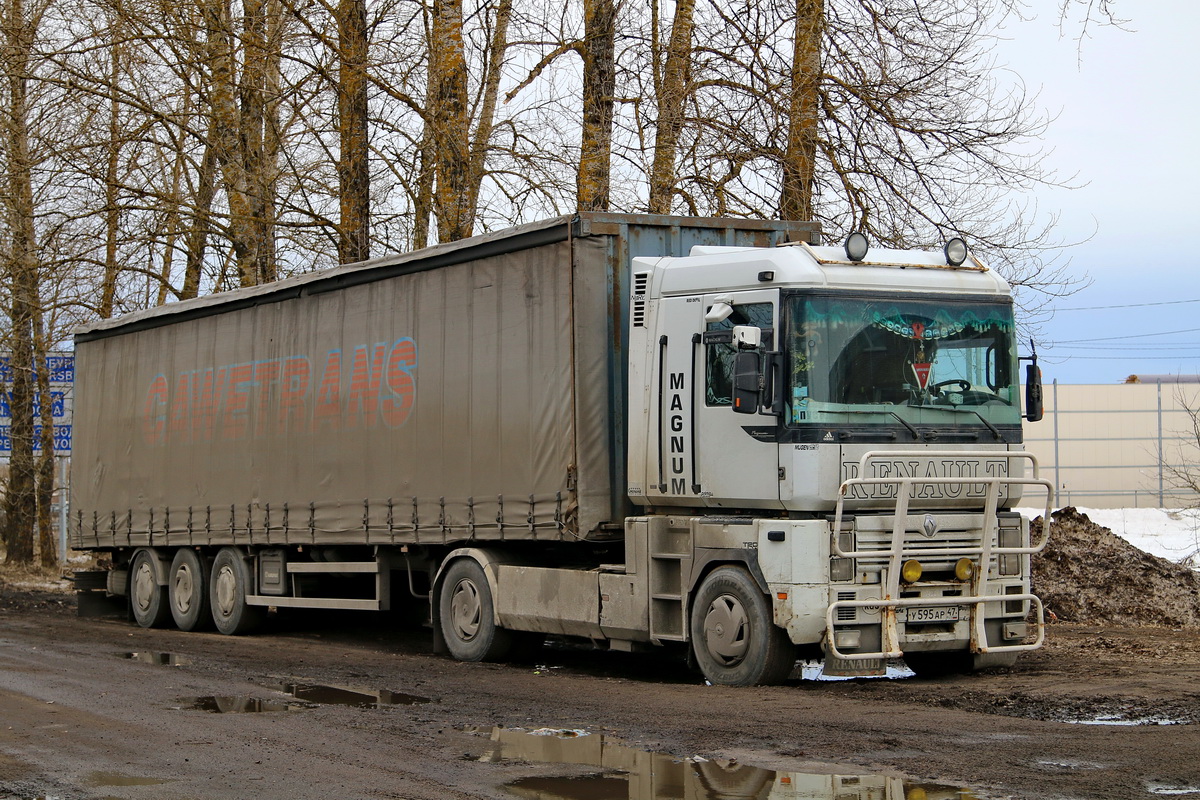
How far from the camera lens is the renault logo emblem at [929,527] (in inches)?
438

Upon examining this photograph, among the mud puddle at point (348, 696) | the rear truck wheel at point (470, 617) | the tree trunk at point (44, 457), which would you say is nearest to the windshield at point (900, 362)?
the mud puddle at point (348, 696)

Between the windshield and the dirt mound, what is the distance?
5.31 meters

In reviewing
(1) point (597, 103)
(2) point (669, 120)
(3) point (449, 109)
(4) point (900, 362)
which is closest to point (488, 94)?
(3) point (449, 109)

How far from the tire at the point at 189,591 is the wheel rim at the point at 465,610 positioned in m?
5.49

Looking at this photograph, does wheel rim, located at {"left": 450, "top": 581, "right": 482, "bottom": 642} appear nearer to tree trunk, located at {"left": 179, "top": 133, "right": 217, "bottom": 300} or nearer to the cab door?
the cab door

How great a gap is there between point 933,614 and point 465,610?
4.67m

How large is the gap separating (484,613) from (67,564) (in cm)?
2131

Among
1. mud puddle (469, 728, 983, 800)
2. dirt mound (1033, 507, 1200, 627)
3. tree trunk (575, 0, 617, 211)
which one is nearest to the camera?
mud puddle (469, 728, 983, 800)

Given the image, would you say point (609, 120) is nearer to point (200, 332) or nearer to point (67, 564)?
point (200, 332)

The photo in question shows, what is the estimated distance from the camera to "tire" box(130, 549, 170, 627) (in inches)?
761

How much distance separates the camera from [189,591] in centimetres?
1872

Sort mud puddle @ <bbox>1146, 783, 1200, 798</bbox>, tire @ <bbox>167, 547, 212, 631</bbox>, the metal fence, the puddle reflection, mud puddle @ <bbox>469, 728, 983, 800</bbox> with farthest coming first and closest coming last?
the metal fence, tire @ <bbox>167, 547, 212, 631</bbox>, the puddle reflection, mud puddle @ <bbox>469, 728, 983, 800</bbox>, mud puddle @ <bbox>1146, 783, 1200, 798</bbox>

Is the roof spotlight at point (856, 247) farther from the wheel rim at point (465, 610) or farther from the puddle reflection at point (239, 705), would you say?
the puddle reflection at point (239, 705)

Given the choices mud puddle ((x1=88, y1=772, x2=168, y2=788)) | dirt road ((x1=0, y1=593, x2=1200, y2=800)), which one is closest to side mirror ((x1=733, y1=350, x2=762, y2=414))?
dirt road ((x1=0, y1=593, x2=1200, y2=800))
